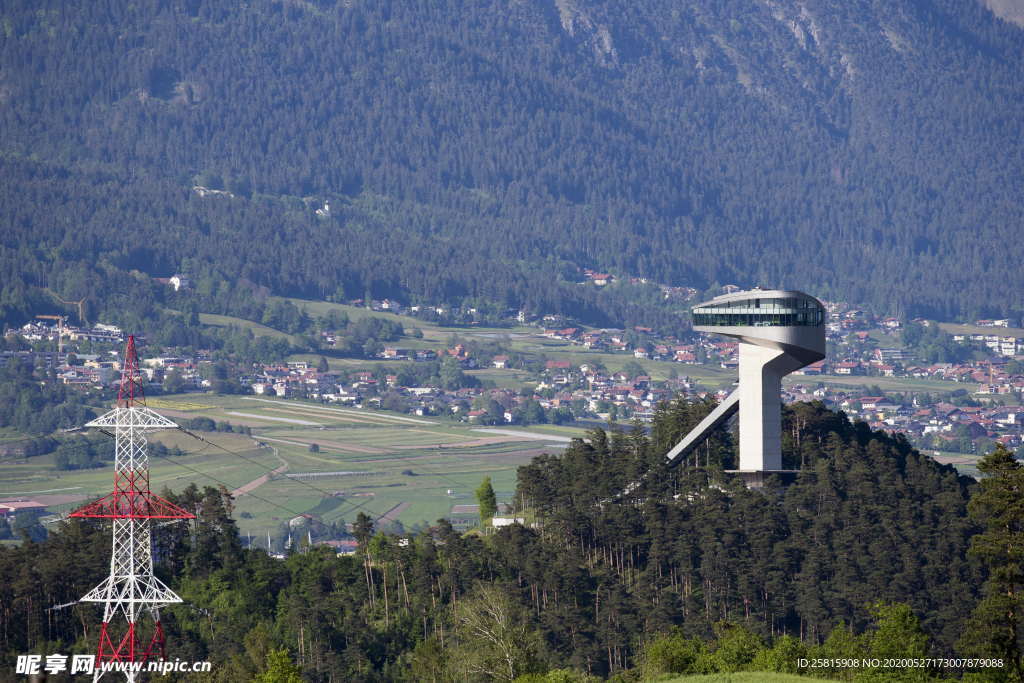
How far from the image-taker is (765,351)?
115 metres

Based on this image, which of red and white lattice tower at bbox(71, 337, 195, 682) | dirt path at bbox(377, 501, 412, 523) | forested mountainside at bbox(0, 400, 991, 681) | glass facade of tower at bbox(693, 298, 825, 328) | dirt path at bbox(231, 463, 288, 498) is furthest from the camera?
dirt path at bbox(231, 463, 288, 498)

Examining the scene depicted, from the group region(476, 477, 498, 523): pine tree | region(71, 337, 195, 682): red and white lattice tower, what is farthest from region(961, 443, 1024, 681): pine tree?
region(476, 477, 498, 523): pine tree

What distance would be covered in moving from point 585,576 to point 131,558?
28.2 metres

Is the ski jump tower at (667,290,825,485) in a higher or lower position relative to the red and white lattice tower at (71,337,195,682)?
higher

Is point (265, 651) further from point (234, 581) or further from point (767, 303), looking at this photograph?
point (767, 303)

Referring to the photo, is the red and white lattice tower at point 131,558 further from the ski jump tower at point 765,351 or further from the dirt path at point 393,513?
→ the dirt path at point 393,513

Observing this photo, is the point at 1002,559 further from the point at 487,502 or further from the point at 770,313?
the point at 487,502

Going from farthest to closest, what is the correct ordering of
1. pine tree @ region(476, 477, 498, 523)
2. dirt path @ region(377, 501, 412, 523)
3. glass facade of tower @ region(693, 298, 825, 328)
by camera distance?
dirt path @ region(377, 501, 412, 523) < pine tree @ region(476, 477, 498, 523) < glass facade of tower @ region(693, 298, 825, 328)

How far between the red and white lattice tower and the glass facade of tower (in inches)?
1403

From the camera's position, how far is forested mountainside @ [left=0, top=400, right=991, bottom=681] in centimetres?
9875

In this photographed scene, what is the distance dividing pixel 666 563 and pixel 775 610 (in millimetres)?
7874

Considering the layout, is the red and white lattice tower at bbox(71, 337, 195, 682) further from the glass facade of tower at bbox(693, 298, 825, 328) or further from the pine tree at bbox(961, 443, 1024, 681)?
the pine tree at bbox(961, 443, 1024, 681)

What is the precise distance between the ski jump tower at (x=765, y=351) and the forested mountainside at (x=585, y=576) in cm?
264

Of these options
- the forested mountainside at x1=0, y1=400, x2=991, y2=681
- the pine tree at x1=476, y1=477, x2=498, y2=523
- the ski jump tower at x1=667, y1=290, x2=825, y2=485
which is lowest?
the forested mountainside at x1=0, y1=400, x2=991, y2=681
